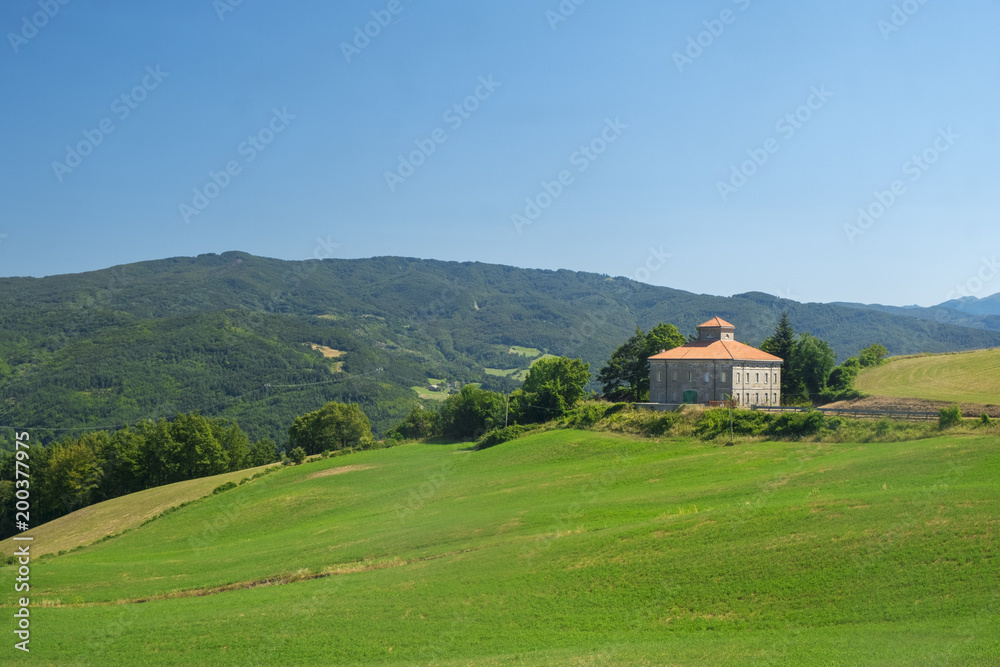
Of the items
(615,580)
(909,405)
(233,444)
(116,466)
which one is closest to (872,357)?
(909,405)

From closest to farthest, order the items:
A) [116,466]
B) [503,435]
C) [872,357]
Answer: [503,435], [116,466], [872,357]

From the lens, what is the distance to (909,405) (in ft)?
184

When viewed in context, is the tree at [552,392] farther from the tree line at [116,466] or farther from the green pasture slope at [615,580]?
the tree line at [116,466]

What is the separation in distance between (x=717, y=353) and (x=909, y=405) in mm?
18047

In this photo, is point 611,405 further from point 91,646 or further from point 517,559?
point 91,646

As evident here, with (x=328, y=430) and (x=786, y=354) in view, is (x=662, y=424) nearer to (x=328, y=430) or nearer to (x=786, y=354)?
(x=786, y=354)

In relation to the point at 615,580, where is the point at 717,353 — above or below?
above

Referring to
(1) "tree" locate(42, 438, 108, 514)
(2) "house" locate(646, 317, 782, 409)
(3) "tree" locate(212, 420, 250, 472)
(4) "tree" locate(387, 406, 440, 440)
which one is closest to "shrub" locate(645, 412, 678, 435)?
(2) "house" locate(646, 317, 782, 409)

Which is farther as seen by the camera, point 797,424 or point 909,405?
point 909,405

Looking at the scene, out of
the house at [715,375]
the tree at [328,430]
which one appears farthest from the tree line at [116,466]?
the house at [715,375]

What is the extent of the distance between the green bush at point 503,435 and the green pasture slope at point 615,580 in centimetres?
2850

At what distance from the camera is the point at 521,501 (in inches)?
1694

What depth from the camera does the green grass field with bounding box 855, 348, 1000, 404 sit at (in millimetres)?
60403

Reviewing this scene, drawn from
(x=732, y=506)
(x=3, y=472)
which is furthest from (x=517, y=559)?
(x=3, y=472)
